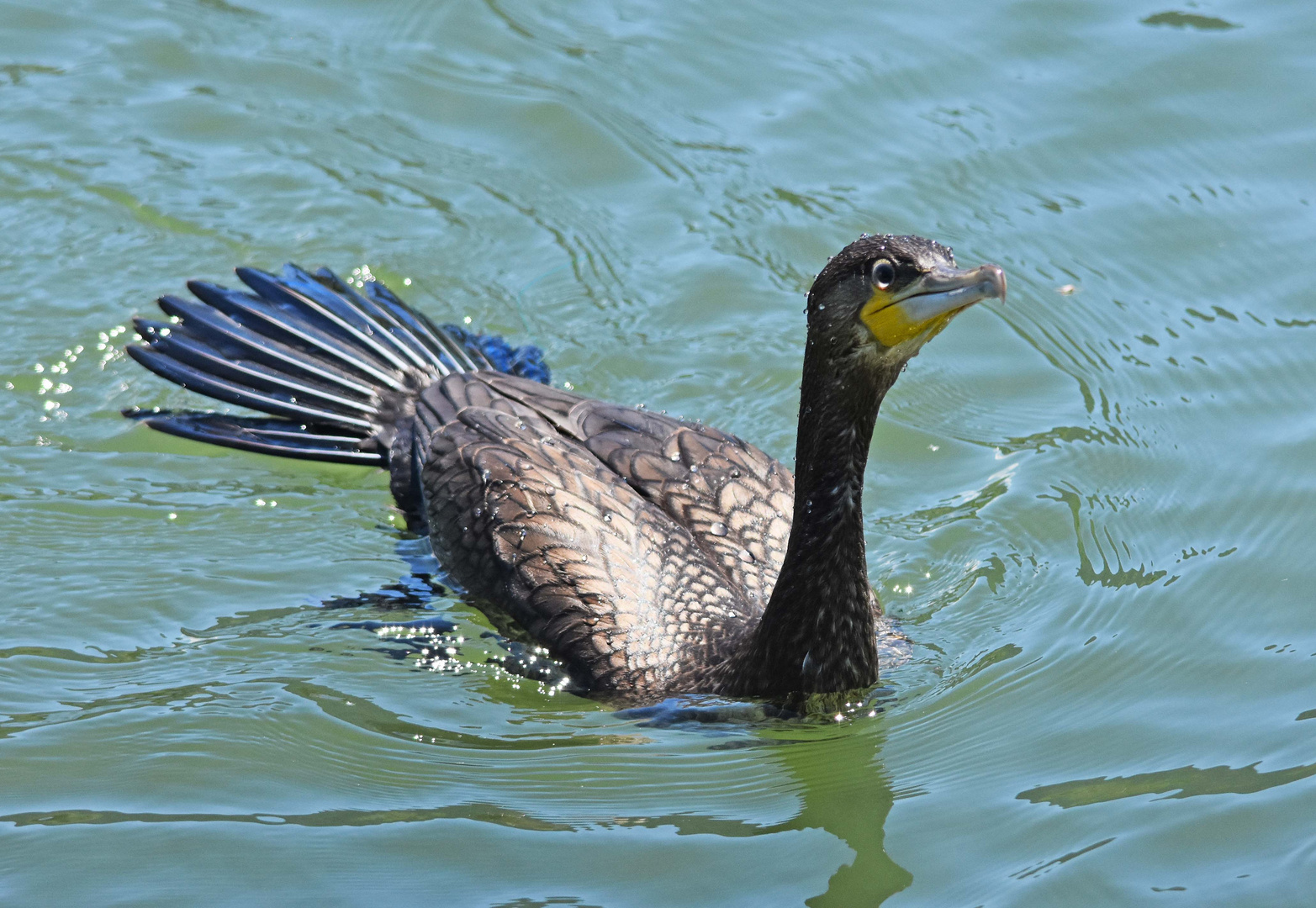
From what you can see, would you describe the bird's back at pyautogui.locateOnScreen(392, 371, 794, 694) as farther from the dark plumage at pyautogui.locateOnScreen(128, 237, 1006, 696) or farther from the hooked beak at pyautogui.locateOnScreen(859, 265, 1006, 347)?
the hooked beak at pyautogui.locateOnScreen(859, 265, 1006, 347)

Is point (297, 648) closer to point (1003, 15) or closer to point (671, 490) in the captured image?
point (671, 490)

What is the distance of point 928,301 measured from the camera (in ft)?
16.3

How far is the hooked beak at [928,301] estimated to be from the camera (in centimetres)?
480

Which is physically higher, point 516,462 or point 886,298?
point 886,298

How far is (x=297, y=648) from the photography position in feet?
21.1

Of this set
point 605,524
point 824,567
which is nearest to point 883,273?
point 824,567

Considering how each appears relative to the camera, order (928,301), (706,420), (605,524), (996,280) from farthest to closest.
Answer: (706,420)
(605,524)
(928,301)
(996,280)

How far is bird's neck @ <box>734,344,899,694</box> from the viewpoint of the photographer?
5383 mm

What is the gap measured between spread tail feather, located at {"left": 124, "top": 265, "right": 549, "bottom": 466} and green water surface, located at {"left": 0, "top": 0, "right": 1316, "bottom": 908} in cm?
31

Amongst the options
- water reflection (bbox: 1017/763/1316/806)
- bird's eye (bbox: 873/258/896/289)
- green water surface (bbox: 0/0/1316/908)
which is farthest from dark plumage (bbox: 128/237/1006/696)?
water reflection (bbox: 1017/763/1316/806)

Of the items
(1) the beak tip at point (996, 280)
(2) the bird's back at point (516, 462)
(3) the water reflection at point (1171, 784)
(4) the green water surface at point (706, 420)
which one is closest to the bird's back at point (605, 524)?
(2) the bird's back at point (516, 462)

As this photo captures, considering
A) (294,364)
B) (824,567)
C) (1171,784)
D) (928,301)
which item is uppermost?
(928,301)

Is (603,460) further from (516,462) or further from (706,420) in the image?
(706,420)

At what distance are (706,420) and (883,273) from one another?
→ 3.02m
